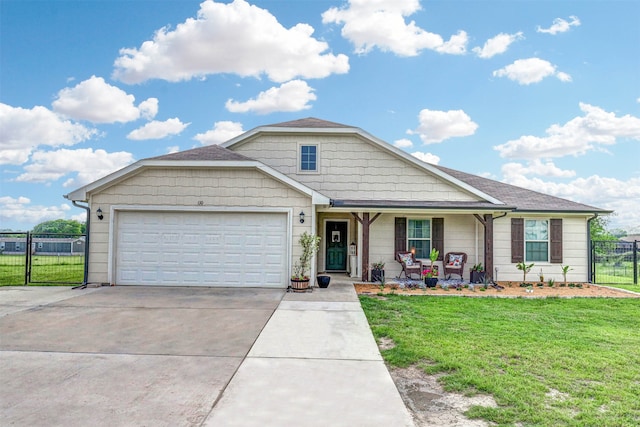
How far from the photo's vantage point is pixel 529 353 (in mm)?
4914

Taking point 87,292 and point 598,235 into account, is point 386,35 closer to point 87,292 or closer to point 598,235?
point 87,292

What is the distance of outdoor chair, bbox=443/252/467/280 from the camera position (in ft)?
39.6

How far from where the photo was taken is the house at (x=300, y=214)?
10.4 meters

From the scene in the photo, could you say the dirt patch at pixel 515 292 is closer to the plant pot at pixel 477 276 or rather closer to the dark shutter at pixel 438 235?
the plant pot at pixel 477 276

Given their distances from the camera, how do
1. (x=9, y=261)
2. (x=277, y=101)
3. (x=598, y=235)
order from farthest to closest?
1. (x=598, y=235)
2. (x=277, y=101)
3. (x=9, y=261)

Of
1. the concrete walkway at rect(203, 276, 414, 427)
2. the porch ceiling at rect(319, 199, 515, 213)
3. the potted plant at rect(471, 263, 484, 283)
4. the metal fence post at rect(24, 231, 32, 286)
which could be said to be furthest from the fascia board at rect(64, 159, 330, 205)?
the potted plant at rect(471, 263, 484, 283)

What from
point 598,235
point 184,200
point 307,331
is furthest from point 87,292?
point 598,235

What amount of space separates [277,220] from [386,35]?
8.12 metres

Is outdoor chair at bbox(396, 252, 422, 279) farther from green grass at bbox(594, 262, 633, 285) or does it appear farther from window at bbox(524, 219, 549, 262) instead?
green grass at bbox(594, 262, 633, 285)

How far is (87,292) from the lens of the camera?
9.31m

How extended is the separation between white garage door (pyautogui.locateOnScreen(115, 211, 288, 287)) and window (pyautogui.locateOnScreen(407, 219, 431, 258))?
4.51 m

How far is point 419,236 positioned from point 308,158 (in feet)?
14.9

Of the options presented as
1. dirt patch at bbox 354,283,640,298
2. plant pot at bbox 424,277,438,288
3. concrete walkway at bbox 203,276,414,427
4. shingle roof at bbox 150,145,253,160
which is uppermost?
shingle roof at bbox 150,145,253,160

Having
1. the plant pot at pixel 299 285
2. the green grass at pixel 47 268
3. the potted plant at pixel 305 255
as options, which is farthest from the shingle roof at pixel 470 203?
the green grass at pixel 47 268
